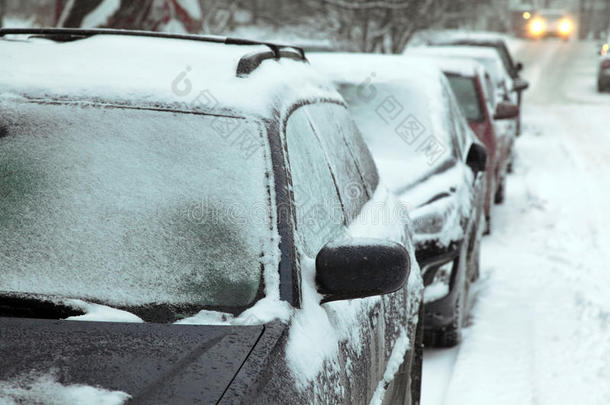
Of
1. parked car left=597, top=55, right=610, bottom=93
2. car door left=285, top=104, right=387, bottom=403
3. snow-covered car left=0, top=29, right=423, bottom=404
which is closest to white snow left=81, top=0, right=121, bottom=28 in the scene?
car door left=285, top=104, right=387, bottom=403

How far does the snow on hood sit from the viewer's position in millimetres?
1796

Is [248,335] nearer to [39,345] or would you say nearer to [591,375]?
[39,345]

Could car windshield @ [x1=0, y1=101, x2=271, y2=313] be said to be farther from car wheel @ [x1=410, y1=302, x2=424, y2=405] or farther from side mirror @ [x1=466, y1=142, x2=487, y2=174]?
side mirror @ [x1=466, y1=142, x2=487, y2=174]

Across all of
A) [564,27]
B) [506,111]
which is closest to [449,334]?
[506,111]

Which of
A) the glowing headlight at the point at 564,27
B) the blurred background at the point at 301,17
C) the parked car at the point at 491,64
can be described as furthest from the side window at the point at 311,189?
the glowing headlight at the point at 564,27

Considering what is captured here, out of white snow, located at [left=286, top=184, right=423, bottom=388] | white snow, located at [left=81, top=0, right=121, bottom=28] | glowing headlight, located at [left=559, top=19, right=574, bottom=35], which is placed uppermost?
white snow, located at [left=286, top=184, right=423, bottom=388]

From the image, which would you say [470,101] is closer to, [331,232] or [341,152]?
[341,152]

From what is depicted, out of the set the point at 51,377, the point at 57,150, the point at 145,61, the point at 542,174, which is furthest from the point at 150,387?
Answer: the point at 542,174

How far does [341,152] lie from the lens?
3289 mm

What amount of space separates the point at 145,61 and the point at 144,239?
65 cm

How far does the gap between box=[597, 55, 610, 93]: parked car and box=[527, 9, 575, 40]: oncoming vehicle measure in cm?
2433

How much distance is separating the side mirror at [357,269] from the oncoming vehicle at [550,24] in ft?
170

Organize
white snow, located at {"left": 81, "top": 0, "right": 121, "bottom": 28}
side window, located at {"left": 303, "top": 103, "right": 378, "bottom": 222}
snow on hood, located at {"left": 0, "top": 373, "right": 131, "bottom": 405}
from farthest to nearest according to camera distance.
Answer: white snow, located at {"left": 81, "top": 0, "right": 121, "bottom": 28}
side window, located at {"left": 303, "top": 103, "right": 378, "bottom": 222}
snow on hood, located at {"left": 0, "top": 373, "right": 131, "bottom": 405}

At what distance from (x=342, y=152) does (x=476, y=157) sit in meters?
3.49
